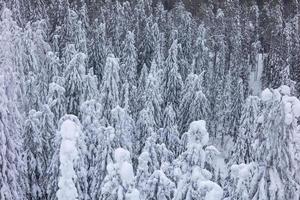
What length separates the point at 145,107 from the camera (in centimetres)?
2831

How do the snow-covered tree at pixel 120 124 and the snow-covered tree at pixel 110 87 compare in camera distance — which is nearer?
the snow-covered tree at pixel 120 124

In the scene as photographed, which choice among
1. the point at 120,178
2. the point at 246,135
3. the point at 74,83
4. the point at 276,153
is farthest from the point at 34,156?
the point at 276,153

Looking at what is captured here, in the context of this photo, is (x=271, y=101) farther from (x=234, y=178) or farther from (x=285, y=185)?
(x=234, y=178)

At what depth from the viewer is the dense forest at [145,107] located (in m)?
12.7

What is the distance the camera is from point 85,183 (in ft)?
64.3

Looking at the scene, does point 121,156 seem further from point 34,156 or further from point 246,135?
point 246,135

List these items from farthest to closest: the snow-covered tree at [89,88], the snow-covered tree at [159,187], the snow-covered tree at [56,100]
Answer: the snow-covered tree at [89,88] < the snow-covered tree at [56,100] < the snow-covered tree at [159,187]

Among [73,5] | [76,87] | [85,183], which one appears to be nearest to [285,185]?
[85,183]

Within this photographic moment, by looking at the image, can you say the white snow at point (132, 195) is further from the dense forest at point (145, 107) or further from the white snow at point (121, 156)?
the white snow at point (121, 156)

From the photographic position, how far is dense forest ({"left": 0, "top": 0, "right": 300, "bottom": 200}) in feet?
41.8

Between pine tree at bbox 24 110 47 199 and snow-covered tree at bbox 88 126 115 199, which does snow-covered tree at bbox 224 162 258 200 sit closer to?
snow-covered tree at bbox 88 126 115 199

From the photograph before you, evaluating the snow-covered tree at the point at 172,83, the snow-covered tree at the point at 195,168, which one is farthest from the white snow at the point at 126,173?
the snow-covered tree at the point at 172,83

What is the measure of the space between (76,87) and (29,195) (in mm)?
6682

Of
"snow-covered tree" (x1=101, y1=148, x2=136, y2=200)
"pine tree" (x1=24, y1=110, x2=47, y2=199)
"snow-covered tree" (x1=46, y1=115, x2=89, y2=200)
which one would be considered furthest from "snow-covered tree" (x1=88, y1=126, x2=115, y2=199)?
"snow-covered tree" (x1=101, y1=148, x2=136, y2=200)
